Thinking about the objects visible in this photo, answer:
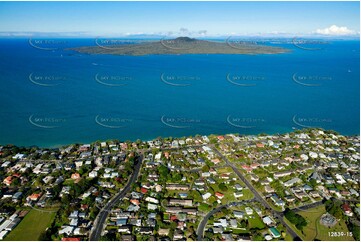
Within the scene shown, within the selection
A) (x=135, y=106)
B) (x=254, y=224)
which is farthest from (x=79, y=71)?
(x=254, y=224)

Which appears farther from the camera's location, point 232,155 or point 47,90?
point 47,90

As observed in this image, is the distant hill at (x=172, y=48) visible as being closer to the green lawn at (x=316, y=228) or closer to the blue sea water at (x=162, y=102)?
the blue sea water at (x=162, y=102)

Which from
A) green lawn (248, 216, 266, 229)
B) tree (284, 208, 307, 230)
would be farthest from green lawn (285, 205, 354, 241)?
green lawn (248, 216, 266, 229)

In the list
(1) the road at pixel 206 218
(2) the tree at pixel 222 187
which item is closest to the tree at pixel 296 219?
(1) the road at pixel 206 218

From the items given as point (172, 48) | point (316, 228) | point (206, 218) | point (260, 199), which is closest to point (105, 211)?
point (206, 218)

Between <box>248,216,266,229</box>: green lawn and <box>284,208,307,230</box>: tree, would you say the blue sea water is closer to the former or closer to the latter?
<box>248,216,266,229</box>: green lawn

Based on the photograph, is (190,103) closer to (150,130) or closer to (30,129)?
(150,130)
